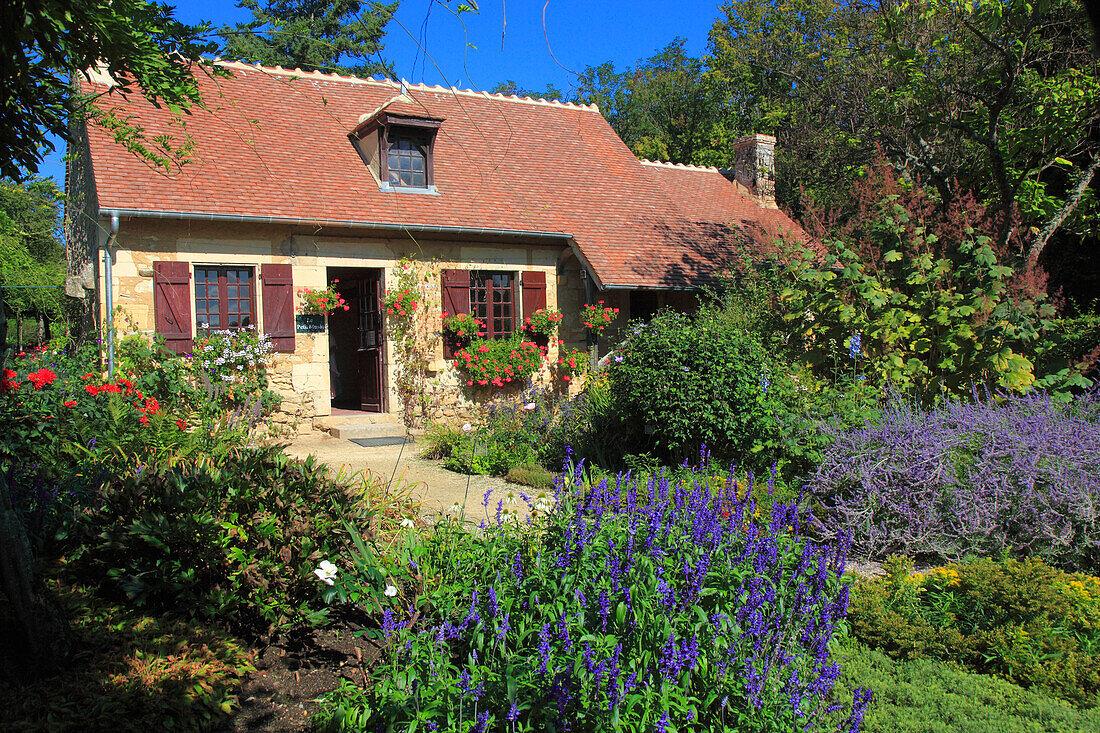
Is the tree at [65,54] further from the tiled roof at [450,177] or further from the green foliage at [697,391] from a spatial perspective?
the tiled roof at [450,177]

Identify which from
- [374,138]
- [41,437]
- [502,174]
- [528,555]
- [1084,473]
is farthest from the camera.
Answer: [502,174]

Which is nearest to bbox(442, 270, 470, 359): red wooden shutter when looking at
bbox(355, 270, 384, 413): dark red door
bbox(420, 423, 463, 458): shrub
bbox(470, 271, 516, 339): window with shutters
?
bbox(470, 271, 516, 339): window with shutters

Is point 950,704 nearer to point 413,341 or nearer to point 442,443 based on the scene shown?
point 442,443

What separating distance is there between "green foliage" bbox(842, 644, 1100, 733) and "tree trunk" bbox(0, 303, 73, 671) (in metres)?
2.99

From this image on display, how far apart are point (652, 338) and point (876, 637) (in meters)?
3.81

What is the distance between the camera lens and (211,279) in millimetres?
9195

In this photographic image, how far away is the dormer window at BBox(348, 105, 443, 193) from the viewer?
10531 mm

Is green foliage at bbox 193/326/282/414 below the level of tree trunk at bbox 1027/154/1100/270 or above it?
below

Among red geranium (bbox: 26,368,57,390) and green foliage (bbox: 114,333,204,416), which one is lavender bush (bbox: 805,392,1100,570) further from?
green foliage (bbox: 114,333,204,416)

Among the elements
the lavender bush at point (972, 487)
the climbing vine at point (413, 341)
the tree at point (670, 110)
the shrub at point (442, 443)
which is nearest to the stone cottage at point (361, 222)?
the climbing vine at point (413, 341)

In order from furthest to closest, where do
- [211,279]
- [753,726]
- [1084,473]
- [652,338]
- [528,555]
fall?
[211,279] → [652,338] → [1084,473] → [528,555] → [753,726]

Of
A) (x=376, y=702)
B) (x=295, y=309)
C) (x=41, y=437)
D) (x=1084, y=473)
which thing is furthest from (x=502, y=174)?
(x=376, y=702)

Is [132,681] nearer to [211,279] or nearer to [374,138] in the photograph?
[211,279]

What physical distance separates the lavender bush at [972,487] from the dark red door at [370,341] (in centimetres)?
708
